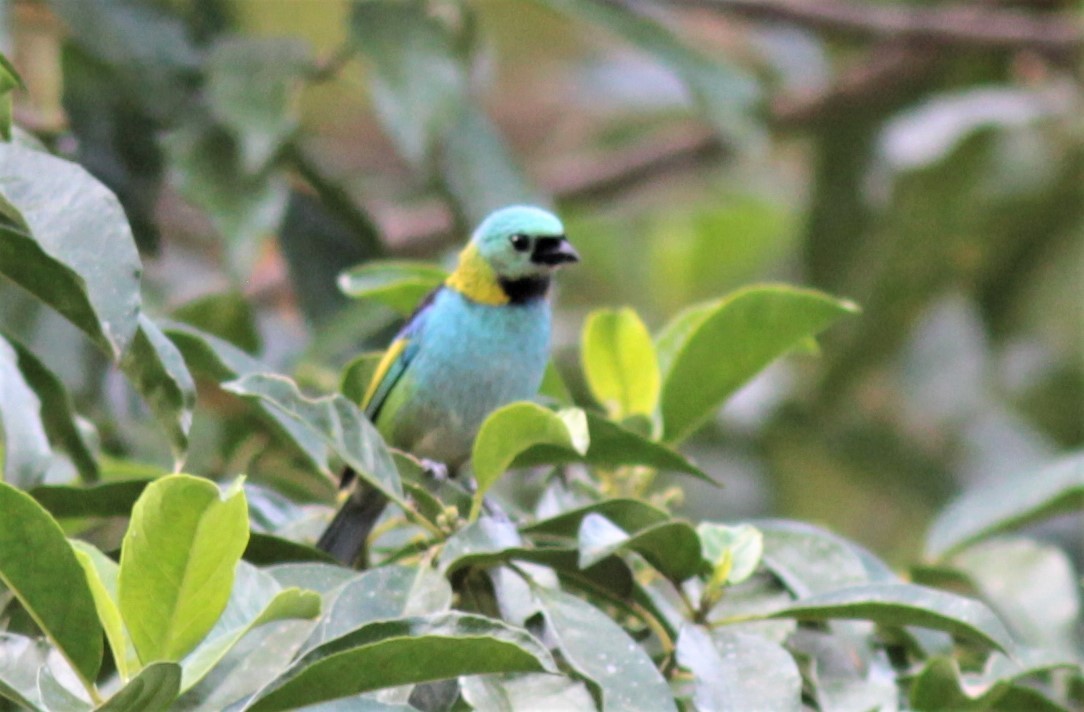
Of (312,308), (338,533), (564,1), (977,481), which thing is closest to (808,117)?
(977,481)

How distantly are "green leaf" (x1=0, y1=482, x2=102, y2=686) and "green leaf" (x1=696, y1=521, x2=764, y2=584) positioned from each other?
30.0 inches

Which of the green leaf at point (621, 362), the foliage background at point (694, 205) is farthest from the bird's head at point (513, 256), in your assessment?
the green leaf at point (621, 362)

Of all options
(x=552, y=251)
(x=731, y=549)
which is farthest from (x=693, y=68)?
(x=731, y=549)

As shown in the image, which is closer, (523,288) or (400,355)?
(400,355)

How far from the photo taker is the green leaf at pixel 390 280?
2.38 meters

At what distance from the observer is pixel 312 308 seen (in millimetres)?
3270

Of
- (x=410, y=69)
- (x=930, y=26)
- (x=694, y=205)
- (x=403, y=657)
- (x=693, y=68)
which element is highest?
(x=930, y=26)

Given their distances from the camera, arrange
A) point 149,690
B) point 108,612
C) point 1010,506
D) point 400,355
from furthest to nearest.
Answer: point 400,355, point 1010,506, point 108,612, point 149,690

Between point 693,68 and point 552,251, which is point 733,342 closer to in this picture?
point 552,251

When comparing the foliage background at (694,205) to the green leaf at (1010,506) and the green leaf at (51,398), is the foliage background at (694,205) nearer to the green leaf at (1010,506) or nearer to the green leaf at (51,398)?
the green leaf at (51,398)

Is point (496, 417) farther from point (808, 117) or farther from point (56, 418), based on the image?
point (808, 117)

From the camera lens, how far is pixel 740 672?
66.2 inches

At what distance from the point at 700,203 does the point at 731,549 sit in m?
5.23

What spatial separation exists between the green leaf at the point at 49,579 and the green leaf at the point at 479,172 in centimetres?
197
